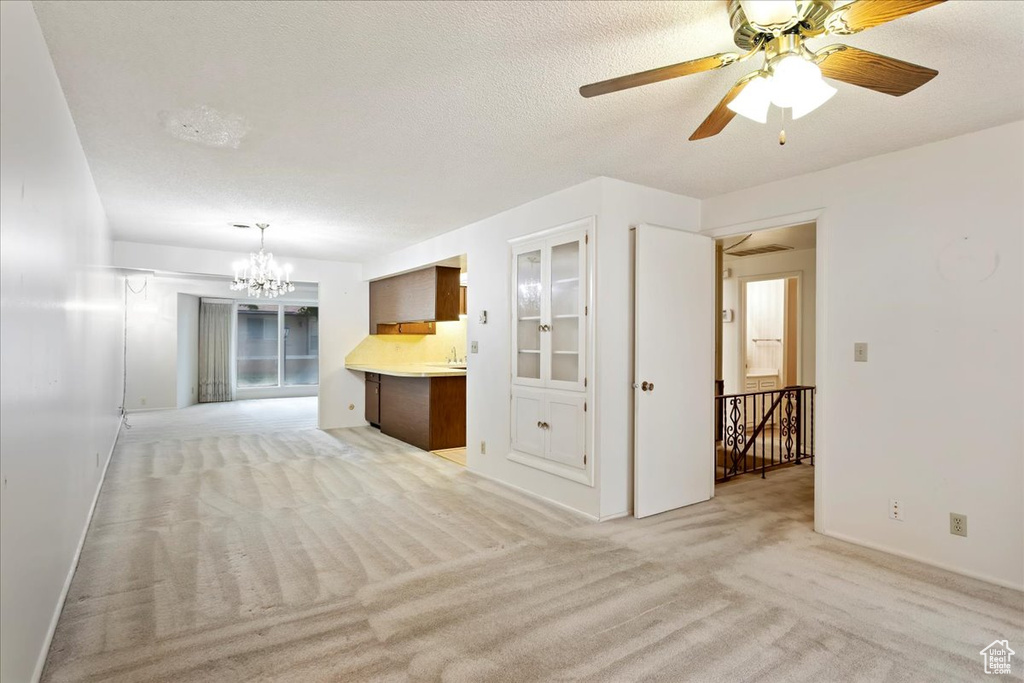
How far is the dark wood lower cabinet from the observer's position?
6.18 meters

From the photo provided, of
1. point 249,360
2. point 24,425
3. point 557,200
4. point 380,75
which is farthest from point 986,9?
point 249,360

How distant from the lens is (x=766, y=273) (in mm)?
7117

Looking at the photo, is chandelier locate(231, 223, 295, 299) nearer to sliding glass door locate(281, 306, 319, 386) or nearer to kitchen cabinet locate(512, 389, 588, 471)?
kitchen cabinet locate(512, 389, 588, 471)

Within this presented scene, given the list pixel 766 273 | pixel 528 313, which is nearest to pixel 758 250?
pixel 766 273

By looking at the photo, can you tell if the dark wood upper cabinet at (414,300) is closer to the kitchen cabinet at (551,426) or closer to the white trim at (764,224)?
the kitchen cabinet at (551,426)

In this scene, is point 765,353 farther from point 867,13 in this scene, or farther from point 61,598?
point 61,598

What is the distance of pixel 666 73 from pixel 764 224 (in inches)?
98.3

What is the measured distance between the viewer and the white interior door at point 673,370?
3833mm

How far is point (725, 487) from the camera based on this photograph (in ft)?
15.3

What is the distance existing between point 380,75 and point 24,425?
6.35ft

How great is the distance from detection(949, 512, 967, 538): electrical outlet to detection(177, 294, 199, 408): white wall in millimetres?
11164

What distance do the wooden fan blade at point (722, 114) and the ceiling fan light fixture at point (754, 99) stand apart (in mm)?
22

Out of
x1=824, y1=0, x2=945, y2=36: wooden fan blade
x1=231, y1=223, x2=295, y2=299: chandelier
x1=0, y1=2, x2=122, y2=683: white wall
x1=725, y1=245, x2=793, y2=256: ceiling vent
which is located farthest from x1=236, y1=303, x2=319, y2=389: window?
x1=824, y1=0, x2=945, y2=36: wooden fan blade

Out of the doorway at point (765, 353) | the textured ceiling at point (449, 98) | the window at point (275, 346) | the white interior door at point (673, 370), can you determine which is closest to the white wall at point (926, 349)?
the textured ceiling at point (449, 98)
